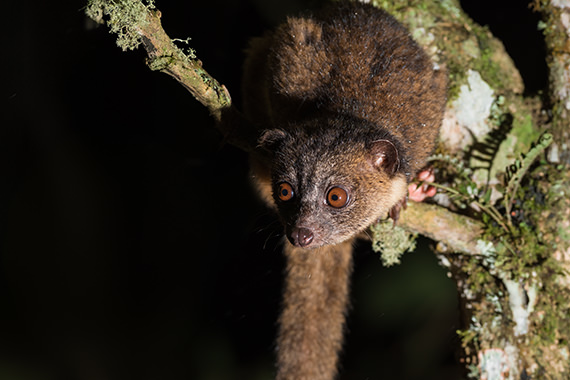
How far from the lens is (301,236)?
2807 mm

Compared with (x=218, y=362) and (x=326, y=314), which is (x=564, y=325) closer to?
(x=326, y=314)

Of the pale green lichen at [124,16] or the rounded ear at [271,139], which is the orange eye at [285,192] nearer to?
the rounded ear at [271,139]

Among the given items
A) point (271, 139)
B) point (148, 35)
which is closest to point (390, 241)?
point (271, 139)

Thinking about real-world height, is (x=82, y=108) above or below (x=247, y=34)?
below

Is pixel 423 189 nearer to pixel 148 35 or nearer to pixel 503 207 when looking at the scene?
pixel 503 207

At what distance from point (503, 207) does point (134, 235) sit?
4479 millimetres

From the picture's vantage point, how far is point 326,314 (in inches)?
160

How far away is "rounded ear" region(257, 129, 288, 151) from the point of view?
2.89 m

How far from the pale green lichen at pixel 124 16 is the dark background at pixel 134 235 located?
2925 millimetres

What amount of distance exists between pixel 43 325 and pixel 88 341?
22.9 inches

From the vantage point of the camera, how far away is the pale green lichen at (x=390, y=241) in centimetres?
392

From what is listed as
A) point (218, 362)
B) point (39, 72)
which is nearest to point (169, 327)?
point (218, 362)

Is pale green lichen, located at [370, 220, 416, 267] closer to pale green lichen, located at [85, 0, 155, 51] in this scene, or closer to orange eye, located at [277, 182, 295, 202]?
orange eye, located at [277, 182, 295, 202]

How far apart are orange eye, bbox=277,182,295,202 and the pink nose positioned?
0.22 metres
